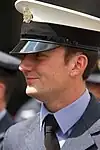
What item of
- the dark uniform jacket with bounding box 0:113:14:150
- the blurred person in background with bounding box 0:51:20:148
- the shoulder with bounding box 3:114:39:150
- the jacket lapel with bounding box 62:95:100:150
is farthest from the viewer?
the blurred person in background with bounding box 0:51:20:148

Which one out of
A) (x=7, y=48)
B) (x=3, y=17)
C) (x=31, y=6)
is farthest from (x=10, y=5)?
(x=31, y=6)

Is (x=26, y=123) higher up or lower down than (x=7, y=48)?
higher up

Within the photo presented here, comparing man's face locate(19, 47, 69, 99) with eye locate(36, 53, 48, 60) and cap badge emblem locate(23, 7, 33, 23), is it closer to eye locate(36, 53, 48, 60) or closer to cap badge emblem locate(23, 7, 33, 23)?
eye locate(36, 53, 48, 60)

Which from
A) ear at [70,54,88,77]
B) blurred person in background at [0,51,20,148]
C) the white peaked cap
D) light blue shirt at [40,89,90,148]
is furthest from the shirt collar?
blurred person in background at [0,51,20,148]

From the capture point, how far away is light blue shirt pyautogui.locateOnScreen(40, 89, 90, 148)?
231 centimetres

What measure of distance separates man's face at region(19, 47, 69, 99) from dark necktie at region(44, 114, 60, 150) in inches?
4.9

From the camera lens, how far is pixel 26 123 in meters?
2.46

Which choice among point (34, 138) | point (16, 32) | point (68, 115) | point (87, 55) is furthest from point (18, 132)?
A: point (16, 32)

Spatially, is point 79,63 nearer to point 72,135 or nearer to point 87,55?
point 87,55

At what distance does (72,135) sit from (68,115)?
95 millimetres

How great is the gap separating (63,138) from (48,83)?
0.26 m

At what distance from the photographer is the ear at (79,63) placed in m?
2.42

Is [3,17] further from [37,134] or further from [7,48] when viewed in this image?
[37,134]

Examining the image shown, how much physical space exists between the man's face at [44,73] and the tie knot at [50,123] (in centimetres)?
11
